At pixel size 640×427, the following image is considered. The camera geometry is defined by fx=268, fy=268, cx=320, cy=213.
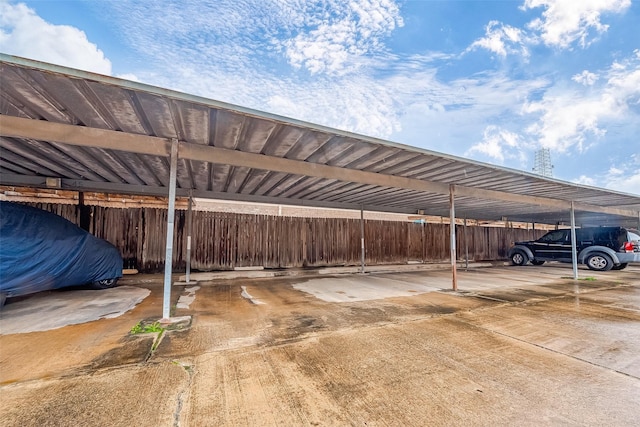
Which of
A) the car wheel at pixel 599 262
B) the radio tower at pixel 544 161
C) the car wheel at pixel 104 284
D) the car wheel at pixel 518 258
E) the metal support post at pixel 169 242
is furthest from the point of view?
the radio tower at pixel 544 161

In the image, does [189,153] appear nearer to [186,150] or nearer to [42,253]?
[186,150]

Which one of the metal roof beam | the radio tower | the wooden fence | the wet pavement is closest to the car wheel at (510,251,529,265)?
the wooden fence

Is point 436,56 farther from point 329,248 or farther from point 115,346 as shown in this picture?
point 115,346

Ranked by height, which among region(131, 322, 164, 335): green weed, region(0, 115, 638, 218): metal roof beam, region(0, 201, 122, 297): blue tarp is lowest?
region(131, 322, 164, 335): green weed

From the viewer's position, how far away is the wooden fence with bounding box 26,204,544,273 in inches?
288

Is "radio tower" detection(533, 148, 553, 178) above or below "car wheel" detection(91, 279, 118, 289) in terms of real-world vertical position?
above

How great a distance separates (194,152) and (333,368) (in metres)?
3.42

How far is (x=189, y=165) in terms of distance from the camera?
5.03m

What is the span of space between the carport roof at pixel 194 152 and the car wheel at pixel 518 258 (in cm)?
412

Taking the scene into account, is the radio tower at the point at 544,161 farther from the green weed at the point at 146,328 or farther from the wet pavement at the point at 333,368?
the green weed at the point at 146,328

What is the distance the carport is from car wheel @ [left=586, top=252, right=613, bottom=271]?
2582 millimetres

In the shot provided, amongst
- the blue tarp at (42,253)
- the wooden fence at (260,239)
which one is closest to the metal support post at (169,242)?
the blue tarp at (42,253)

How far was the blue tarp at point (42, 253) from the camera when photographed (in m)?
3.86

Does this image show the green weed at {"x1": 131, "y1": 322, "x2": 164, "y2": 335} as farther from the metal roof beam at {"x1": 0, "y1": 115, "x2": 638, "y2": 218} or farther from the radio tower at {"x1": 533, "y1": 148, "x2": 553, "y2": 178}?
the radio tower at {"x1": 533, "y1": 148, "x2": 553, "y2": 178}
